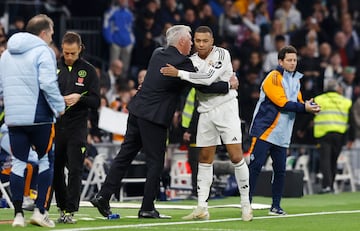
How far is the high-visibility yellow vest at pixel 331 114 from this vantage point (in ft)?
78.0

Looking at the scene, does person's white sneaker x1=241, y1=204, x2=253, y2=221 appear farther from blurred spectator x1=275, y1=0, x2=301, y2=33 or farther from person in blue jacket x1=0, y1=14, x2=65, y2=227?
blurred spectator x1=275, y1=0, x2=301, y2=33

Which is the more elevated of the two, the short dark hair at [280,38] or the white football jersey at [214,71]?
the short dark hair at [280,38]

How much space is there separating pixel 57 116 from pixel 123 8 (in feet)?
40.5

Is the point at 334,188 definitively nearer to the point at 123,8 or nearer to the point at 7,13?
the point at 123,8

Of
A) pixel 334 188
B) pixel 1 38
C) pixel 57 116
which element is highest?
pixel 1 38

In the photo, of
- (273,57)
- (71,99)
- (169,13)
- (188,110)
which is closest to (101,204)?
(71,99)

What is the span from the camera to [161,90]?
14.2 meters

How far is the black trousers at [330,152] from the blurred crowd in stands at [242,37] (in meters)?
1.05

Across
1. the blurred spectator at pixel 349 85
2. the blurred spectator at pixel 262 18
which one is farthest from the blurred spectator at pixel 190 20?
the blurred spectator at pixel 349 85

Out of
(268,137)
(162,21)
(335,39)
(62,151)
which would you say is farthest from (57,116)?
(335,39)

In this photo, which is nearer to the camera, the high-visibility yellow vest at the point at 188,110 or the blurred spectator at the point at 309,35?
the high-visibility yellow vest at the point at 188,110

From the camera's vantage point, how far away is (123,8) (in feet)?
82.7

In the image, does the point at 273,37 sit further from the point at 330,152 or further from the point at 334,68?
the point at 330,152

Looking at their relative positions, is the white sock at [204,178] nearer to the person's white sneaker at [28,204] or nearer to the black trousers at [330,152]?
the person's white sneaker at [28,204]
